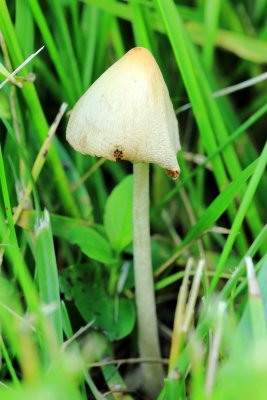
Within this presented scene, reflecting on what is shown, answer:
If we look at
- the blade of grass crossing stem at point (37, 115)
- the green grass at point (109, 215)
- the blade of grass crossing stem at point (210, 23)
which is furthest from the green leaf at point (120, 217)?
the blade of grass crossing stem at point (210, 23)

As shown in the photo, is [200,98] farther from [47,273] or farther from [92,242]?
[47,273]

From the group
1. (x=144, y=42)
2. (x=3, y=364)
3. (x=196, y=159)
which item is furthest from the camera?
(x=196, y=159)

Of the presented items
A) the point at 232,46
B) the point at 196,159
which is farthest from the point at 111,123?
the point at 232,46

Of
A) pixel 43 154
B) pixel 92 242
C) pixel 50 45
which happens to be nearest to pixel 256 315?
pixel 92 242

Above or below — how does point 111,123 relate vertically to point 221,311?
above

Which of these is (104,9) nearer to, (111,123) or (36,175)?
(36,175)

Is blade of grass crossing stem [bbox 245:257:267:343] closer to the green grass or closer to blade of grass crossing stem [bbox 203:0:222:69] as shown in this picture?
the green grass

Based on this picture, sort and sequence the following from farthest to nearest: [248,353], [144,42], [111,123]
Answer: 1. [144,42]
2. [111,123]
3. [248,353]

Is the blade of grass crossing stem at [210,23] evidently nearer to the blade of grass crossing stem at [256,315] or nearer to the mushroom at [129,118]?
the mushroom at [129,118]
